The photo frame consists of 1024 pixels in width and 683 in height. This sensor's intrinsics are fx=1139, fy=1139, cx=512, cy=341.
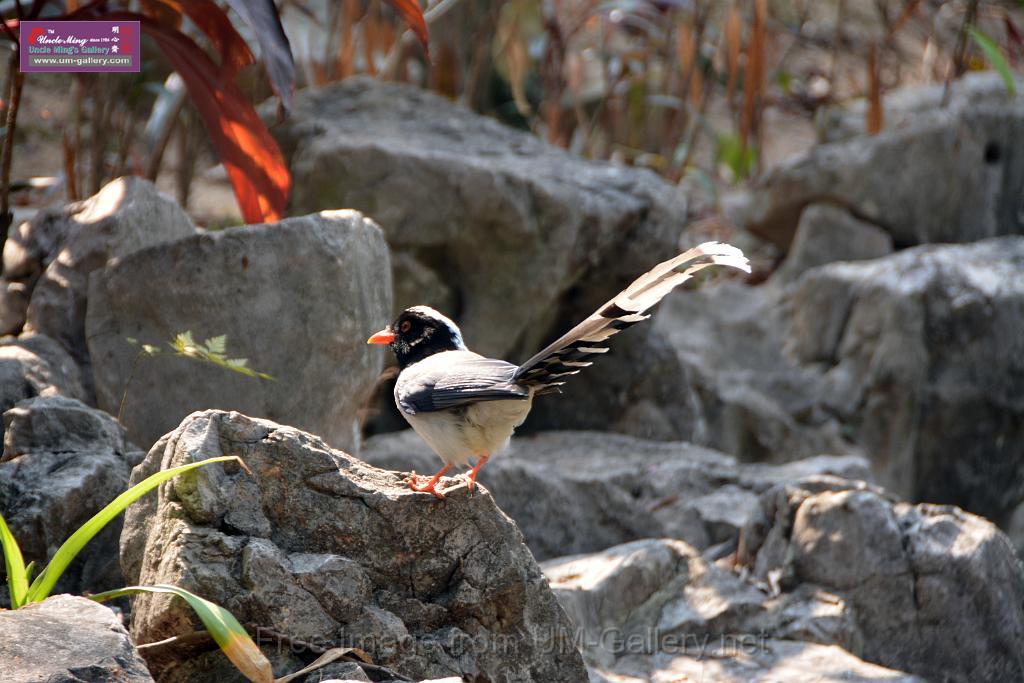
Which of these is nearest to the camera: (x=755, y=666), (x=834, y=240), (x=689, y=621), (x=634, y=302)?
(x=634, y=302)

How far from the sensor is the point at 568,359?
331 centimetres

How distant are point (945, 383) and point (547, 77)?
4103mm

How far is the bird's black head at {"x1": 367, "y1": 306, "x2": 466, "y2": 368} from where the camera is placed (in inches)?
166

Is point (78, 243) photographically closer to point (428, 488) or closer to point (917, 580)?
point (428, 488)

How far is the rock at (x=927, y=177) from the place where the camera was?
8852 mm

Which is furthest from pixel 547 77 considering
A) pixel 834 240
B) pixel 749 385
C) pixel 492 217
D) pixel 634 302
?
pixel 634 302

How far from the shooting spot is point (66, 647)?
251 cm

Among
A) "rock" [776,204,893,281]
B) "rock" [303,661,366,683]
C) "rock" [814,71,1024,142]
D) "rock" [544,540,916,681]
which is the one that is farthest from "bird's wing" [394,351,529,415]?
"rock" [814,71,1024,142]

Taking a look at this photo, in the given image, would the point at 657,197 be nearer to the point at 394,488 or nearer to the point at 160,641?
the point at 394,488

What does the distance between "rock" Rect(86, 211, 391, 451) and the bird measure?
262mm

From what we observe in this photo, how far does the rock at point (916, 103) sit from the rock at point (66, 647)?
7976 millimetres

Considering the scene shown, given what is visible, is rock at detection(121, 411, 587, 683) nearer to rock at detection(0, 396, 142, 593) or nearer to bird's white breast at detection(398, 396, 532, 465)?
rock at detection(0, 396, 142, 593)

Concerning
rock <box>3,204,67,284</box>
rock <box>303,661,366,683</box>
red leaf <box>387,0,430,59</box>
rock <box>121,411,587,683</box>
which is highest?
red leaf <box>387,0,430,59</box>

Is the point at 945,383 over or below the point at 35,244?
below
